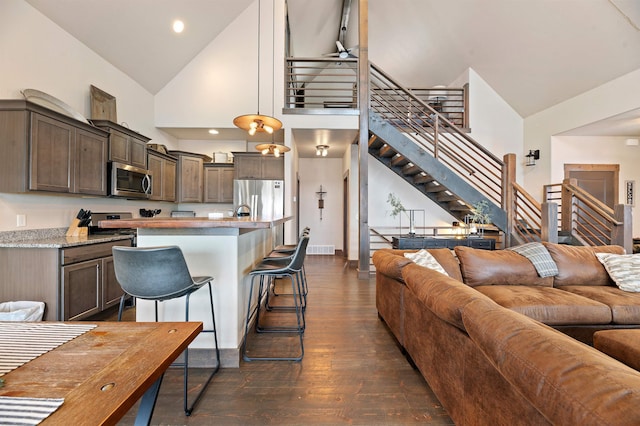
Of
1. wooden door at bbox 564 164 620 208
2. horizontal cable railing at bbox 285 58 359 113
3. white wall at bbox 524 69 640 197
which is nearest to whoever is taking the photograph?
white wall at bbox 524 69 640 197

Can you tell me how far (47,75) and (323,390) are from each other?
4.29m

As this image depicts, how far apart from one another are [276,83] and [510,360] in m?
5.19

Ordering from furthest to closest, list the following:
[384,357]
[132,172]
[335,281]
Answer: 1. [335,281]
2. [132,172]
3. [384,357]

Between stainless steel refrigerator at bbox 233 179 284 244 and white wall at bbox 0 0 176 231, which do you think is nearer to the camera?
white wall at bbox 0 0 176 231

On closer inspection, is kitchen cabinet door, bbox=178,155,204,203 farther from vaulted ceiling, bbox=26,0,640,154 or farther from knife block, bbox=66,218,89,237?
knife block, bbox=66,218,89,237

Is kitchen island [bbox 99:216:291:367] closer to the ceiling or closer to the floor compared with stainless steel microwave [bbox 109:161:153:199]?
closer to the floor

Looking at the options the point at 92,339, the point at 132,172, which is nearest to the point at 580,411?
the point at 92,339

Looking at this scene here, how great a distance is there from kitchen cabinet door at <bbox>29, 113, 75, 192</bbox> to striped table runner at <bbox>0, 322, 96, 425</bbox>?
97.2 inches

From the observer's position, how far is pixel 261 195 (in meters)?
5.01

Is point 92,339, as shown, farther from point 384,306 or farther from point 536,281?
point 536,281

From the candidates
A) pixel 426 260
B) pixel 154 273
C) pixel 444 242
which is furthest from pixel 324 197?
pixel 154 273

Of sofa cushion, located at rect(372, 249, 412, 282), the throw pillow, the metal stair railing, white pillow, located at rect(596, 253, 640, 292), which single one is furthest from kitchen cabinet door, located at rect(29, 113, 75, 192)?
the metal stair railing

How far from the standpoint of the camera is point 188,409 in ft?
5.25

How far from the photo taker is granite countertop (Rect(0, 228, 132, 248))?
2.37 metres
